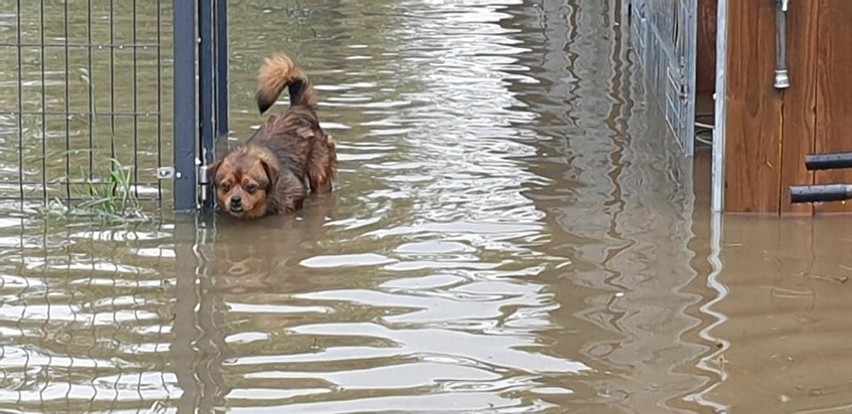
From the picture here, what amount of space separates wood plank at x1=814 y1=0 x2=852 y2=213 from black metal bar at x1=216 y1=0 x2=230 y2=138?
3298mm

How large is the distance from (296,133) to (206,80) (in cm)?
56

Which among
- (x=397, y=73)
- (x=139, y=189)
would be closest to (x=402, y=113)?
(x=397, y=73)

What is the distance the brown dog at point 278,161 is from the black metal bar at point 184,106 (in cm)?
13

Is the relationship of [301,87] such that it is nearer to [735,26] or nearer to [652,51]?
[735,26]

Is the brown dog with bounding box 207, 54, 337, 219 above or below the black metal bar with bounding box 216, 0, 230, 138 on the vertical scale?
below

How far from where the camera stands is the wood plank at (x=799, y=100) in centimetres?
730

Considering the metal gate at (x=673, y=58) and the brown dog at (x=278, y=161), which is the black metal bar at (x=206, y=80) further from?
the metal gate at (x=673, y=58)

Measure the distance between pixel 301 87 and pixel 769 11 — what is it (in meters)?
2.53

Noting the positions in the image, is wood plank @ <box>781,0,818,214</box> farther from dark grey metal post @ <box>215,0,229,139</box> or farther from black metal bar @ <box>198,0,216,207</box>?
dark grey metal post @ <box>215,0,229,139</box>

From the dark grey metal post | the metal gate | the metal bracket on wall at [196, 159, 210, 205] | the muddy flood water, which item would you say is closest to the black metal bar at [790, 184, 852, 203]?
the muddy flood water

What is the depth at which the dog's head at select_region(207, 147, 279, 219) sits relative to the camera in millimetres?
7340

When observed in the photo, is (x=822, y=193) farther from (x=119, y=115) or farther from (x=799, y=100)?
(x=119, y=115)

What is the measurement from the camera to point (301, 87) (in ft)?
27.2

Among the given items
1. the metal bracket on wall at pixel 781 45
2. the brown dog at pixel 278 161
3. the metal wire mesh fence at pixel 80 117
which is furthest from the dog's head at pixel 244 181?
the metal bracket on wall at pixel 781 45
